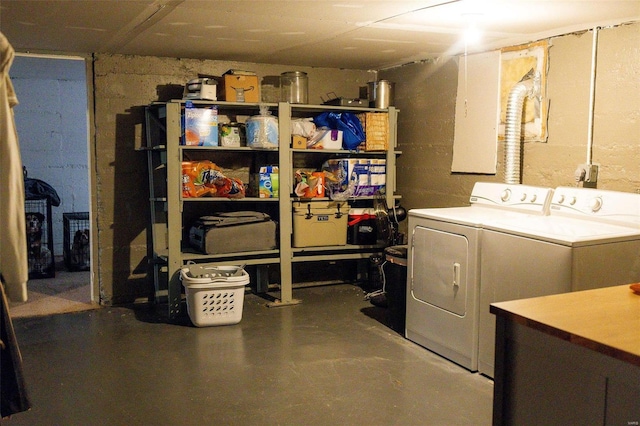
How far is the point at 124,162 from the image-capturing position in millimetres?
5137

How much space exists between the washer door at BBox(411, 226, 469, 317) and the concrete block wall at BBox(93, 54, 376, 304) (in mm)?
2520

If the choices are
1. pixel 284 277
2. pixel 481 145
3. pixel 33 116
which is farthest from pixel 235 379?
pixel 33 116

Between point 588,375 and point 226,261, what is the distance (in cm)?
389

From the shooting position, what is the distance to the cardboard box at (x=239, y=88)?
4.90m

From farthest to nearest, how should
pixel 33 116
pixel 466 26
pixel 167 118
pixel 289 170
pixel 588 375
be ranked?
pixel 33 116
pixel 289 170
pixel 167 118
pixel 466 26
pixel 588 375

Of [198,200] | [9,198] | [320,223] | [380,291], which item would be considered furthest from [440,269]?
[9,198]

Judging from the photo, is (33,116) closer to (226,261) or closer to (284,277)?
(226,261)

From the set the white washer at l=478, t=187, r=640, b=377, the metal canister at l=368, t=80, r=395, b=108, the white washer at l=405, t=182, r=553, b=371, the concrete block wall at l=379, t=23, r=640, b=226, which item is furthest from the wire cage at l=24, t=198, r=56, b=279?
the white washer at l=478, t=187, r=640, b=377

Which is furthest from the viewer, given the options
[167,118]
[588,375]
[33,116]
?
[33,116]

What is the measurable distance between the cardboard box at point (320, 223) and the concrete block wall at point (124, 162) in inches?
53.8

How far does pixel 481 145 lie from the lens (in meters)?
4.67

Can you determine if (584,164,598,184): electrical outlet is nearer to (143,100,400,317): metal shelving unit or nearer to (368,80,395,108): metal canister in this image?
(143,100,400,317): metal shelving unit

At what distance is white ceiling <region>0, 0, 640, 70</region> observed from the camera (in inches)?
131

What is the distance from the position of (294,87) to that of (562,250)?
2959mm
